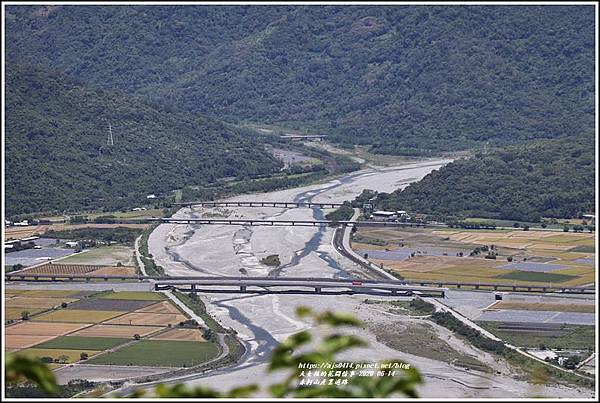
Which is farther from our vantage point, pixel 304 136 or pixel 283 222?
pixel 304 136

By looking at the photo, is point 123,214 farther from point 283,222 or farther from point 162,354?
point 162,354

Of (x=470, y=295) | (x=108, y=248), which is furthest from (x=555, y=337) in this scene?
(x=108, y=248)

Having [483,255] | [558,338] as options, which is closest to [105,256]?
[483,255]

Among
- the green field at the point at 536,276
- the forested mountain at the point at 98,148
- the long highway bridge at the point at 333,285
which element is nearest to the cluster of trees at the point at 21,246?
the long highway bridge at the point at 333,285

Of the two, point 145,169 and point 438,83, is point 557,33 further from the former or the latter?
Answer: point 145,169

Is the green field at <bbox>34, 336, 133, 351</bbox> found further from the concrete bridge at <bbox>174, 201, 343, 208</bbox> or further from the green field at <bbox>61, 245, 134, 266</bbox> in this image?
the concrete bridge at <bbox>174, 201, 343, 208</bbox>
